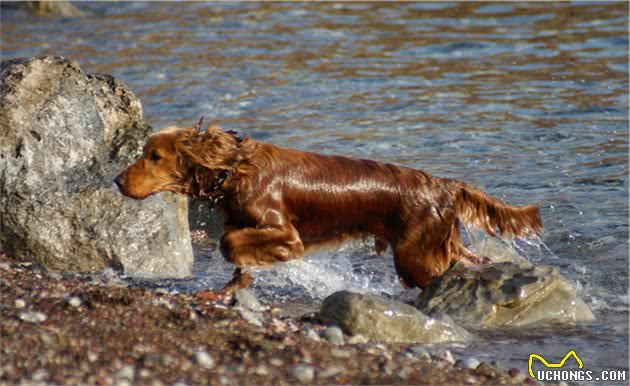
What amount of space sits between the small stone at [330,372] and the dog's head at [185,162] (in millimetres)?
1683

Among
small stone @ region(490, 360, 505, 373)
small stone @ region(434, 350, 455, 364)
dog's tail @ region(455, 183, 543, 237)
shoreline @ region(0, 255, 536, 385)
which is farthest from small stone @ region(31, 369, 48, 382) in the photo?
dog's tail @ region(455, 183, 543, 237)

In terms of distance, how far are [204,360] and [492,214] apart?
2.49 meters

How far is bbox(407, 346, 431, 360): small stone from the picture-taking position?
5547 mm

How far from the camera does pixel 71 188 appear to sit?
6984mm

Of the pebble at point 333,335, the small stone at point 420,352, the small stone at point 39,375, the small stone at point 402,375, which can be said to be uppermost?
the small stone at point 39,375

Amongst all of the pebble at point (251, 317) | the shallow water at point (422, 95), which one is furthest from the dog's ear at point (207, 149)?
the shallow water at point (422, 95)

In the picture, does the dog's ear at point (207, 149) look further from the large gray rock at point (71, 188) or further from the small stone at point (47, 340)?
the small stone at point (47, 340)

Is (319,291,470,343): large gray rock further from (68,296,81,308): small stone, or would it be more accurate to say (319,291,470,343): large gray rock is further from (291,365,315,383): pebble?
(68,296,81,308): small stone

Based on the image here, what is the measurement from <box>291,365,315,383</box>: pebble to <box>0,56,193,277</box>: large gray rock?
7.56ft

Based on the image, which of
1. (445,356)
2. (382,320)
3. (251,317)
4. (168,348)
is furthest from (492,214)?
(168,348)

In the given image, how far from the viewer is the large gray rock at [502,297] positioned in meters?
6.55

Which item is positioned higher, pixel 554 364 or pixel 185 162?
pixel 185 162

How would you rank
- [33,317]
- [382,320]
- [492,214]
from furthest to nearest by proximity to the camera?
1. [492,214]
2. [382,320]
3. [33,317]

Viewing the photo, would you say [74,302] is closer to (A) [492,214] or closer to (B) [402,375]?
(B) [402,375]
